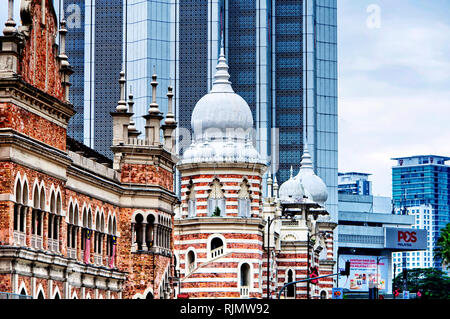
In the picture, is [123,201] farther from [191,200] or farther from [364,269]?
[364,269]

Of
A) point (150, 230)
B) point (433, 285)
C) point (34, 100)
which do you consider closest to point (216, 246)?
point (150, 230)

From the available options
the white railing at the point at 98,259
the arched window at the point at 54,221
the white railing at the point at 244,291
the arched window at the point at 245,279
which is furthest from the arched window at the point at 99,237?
the arched window at the point at 245,279

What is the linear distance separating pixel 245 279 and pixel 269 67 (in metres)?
58.0

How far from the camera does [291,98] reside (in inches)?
5463

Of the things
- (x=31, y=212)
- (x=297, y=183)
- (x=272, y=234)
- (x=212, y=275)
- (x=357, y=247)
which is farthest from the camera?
(x=357, y=247)

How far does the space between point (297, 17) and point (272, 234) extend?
2121 inches

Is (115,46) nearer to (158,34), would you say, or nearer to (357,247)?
(158,34)

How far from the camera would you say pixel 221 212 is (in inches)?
3214

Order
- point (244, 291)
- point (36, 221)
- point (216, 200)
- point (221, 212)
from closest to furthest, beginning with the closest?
point (36, 221) → point (244, 291) → point (221, 212) → point (216, 200)

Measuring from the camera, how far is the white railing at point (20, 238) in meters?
44.8

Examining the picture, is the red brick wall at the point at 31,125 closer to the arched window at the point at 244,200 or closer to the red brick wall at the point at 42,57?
the red brick wall at the point at 42,57

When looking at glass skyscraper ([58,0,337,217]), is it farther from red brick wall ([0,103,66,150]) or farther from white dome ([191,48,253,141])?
red brick wall ([0,103,66,150])

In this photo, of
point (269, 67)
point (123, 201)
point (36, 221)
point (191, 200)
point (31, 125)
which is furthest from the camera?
point (269, 67)
